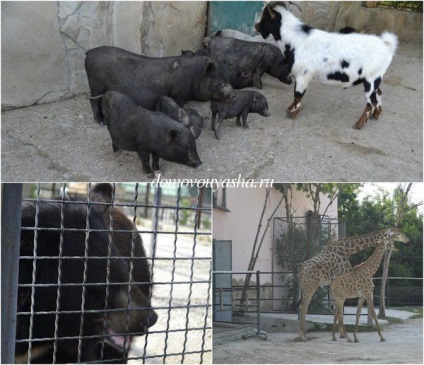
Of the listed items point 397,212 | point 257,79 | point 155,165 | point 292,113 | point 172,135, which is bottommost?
point 397,212

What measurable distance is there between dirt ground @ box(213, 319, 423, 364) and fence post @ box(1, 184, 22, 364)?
158cm

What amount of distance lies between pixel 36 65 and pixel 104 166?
1.23m

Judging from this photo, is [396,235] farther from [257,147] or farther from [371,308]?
[257,147]

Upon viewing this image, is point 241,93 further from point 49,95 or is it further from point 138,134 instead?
point 49,95

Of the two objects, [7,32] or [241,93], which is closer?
[7,32]

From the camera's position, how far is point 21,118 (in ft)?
→ 17.4

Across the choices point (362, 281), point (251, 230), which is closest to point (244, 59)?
point (251, 230)

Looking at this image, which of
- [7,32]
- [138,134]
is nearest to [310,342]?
[138,134]

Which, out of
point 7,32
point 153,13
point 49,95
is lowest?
point 49,95

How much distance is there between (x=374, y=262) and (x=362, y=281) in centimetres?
15

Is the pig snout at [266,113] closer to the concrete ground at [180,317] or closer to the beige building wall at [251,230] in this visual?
the concrete ground at [180,317]

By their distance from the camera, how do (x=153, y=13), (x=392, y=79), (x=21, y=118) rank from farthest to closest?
(x=392, y=79) < (x=153, y=13) < (x=21, y=118)

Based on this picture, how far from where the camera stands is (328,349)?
3.74m

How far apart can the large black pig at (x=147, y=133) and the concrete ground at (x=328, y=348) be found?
5.38 ft
